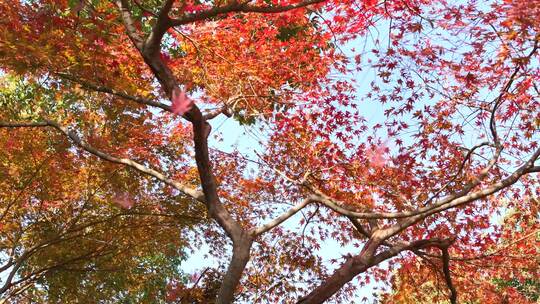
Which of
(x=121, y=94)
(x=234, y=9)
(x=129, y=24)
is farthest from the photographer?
(x=121, y=94)

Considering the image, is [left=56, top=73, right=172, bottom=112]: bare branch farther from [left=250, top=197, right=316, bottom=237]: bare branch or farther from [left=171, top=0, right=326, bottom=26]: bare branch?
[left=250, top=197, right=316, bottom=237]: bare branch

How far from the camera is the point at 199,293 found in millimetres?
10320

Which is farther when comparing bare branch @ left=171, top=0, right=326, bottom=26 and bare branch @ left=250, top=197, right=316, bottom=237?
bare branch @ left=250, top=197, right=316, bottom=237

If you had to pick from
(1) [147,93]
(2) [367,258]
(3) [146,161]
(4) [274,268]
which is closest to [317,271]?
(4) [274,268]

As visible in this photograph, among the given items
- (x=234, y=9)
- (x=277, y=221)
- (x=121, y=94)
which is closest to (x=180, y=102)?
(x=121, y=94)

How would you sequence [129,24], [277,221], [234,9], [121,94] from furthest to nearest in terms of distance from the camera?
1. [277,221]
2. [121,94]
3. [129,24]
4. [234,9]

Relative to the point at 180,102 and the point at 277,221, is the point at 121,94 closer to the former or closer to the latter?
the point at 180,102

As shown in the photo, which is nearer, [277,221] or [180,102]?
[180,102]

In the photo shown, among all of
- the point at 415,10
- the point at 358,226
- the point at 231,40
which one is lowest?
the point at 358,226

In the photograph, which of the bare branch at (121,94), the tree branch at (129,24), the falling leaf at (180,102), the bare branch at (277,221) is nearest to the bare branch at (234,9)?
the tree branch at (129,24)

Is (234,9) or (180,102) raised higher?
(234,9)

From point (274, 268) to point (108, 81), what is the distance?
523 cm

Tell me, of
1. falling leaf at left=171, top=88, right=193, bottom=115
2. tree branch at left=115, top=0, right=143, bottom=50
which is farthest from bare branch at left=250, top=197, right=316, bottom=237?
tree branch at left=115, top=0, right=143, bottom=50

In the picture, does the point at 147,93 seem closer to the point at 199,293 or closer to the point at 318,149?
the point at 318,149
